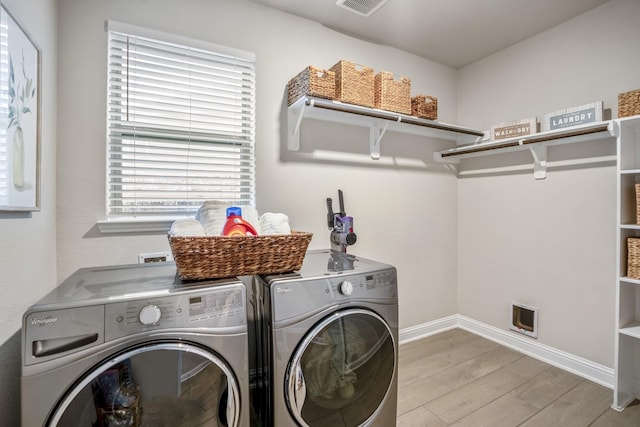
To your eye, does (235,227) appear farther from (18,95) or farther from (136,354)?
(18,95)

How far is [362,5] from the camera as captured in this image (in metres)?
1.94

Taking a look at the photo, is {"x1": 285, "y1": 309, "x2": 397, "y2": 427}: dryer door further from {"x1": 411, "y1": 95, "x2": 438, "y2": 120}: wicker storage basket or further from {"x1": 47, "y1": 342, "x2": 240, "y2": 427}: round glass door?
{"x1": 411, "y1": 95, "x2": 438, "y2": 120}: wicker storage basket

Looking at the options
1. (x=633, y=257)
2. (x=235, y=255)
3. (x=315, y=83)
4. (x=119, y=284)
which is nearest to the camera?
(x=119, y=284)

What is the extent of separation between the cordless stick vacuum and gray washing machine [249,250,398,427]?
0.44 m

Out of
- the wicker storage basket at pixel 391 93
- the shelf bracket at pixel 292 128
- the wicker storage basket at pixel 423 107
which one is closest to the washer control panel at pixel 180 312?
the shelf bracket at pixel 292 128

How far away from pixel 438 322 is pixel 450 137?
1697 mm

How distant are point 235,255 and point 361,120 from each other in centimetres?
149

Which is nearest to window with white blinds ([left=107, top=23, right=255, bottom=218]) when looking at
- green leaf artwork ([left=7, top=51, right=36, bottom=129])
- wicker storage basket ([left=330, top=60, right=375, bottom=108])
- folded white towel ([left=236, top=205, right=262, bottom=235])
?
folded white towel ([left=236, top=205, right=262, bottom=235])

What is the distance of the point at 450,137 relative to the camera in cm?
279

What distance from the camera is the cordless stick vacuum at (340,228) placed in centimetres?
201

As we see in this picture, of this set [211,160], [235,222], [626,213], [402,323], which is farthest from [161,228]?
[626,213]

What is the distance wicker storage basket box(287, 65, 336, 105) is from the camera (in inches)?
70.4

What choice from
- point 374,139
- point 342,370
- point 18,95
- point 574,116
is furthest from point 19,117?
point 574,116

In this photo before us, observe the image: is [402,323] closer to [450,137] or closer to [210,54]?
[450,137]
